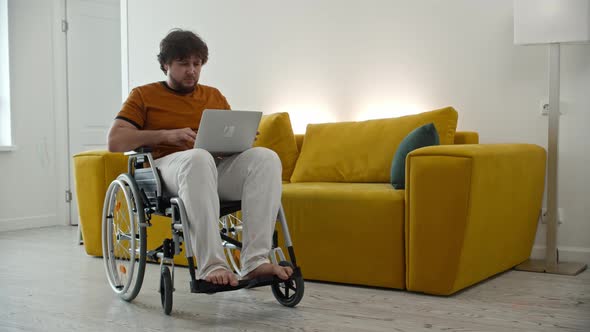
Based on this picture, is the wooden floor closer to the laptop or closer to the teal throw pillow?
the teal throw pillow

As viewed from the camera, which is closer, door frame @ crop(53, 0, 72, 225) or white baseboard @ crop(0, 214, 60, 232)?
white baseboard @ crop(0, 214, 60, 232)

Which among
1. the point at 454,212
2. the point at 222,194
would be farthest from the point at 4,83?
the point at 454,212

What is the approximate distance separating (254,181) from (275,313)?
18.9 inches

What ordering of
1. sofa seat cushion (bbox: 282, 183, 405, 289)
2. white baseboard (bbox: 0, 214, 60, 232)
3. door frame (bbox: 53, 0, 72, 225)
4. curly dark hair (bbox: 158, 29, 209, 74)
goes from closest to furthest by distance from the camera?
curly dark hair (bbox: 158, 29, 209, 74)
sofa seat cushion (bbox: 282, 183, 405, 289)
white baseboard (bbox: 0, 214, 60, 232)
door frame (bbox: 53, 0, 72, 225)

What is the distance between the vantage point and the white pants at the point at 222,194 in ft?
7.67

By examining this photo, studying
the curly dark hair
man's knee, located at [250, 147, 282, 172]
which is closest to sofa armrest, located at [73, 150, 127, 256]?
the curly dark hair

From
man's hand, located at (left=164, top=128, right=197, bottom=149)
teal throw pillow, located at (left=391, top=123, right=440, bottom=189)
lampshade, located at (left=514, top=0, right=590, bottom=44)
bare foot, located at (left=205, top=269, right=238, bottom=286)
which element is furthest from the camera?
lampshade, located at (left=514, top=0, right=590, bottom=44)

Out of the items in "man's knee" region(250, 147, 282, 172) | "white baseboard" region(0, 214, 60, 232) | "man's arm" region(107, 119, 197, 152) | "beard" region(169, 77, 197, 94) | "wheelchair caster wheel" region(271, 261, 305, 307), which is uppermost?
"beard" region(169, 77, 197, 94)

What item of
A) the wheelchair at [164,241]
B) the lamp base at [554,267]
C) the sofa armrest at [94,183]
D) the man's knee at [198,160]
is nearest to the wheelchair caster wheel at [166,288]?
the wheelchair at [164,241]

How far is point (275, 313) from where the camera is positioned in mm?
2502

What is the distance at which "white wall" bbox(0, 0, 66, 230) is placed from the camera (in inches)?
204

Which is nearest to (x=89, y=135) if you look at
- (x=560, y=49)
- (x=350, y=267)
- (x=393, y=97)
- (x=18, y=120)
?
(x=18, y=120)

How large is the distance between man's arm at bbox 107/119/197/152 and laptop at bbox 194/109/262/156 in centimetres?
11

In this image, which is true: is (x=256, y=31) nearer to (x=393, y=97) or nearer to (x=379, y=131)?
(x=393, y=97)
